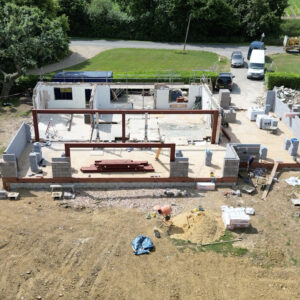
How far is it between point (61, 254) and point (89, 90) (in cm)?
2063

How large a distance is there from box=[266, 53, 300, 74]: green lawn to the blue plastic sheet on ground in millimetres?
36188

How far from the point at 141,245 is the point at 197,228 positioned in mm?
3199

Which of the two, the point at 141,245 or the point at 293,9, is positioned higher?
the point at 293,9

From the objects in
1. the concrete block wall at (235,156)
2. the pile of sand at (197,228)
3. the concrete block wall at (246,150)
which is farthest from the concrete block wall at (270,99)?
the pile of sand at (197,228)

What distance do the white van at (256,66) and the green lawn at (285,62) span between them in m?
3.00

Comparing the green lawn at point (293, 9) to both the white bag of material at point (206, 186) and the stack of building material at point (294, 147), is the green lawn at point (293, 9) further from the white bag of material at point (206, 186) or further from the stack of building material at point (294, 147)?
the white bag of material at point (206, 186)

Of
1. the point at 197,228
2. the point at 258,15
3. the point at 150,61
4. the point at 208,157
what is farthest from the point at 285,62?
the point at 197,228

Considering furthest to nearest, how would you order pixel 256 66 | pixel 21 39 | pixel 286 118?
pixel 256 66 → pixel 21 39 → pixel 286 118

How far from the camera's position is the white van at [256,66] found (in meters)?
47.1

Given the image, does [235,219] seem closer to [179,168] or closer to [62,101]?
[179,168]

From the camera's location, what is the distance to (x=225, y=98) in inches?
1496

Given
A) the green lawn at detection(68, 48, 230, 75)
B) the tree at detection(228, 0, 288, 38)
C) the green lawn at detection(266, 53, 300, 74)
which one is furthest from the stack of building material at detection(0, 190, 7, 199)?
the tree at detection(228, 0, 288, 38)

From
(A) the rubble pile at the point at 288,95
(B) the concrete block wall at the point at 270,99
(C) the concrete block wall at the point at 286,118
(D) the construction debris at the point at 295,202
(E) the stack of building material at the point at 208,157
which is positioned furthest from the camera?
(A) the rubble pile at the point at 288,95

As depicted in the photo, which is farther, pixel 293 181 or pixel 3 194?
pixel 293 181
